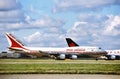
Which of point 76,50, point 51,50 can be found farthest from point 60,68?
point 51,50

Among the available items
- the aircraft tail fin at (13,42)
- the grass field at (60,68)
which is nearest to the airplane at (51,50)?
the aircraft tail fin at (13,42)

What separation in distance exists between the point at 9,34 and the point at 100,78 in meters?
89.7

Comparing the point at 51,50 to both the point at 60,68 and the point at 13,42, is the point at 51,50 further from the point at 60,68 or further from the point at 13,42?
the point at 60,68

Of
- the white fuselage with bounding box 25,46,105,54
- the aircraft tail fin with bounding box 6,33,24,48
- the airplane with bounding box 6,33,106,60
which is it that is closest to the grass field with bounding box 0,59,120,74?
the airplane with bounding box 6,33,106,60

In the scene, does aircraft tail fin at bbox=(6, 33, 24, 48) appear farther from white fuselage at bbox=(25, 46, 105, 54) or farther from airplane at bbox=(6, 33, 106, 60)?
white fuselage at bbox=(25, 46, 105, 54)

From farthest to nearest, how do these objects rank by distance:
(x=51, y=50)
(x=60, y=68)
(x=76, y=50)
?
(x=51, y=50) < (x=76, y=50) < (x=60, y=68)

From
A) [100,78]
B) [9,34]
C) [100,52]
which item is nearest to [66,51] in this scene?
[100,52]

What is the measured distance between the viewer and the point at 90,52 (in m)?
114

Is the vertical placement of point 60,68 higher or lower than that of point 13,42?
lower

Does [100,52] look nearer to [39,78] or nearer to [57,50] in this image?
[57,50]

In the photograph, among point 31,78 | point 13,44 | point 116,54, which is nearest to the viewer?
point 31,78

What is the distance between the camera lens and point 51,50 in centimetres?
11762

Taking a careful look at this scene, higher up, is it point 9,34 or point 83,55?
point 9,34

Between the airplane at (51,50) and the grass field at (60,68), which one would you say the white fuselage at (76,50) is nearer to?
A: the airplane at (51,50)
